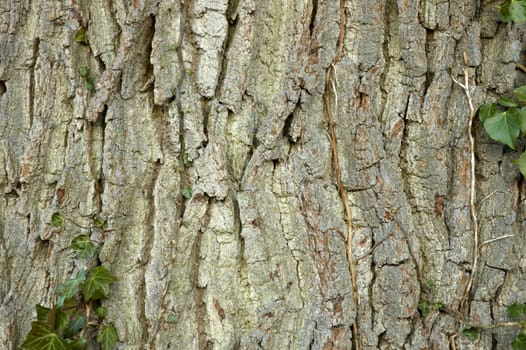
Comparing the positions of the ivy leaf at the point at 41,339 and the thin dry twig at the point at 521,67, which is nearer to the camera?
the ivy leaf at the point at 41,339

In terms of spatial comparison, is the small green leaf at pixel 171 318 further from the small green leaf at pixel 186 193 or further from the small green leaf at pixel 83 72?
the small green leaf at pixel 83 72

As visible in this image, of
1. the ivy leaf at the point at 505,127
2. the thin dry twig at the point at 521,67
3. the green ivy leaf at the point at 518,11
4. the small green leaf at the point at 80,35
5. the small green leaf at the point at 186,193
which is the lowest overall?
the small green leaf at the point at 186,193

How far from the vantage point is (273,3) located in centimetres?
165

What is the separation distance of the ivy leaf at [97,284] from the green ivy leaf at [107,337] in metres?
0.11

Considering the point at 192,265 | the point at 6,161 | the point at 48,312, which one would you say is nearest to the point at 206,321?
the point at 192,265

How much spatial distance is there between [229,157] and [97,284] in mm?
584

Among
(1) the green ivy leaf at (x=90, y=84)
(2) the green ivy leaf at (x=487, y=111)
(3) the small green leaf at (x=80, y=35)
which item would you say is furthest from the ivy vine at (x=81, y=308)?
(2) the green ivy leaf at (x=487, y=111)

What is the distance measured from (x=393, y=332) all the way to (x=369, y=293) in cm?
15

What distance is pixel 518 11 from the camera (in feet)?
5.28

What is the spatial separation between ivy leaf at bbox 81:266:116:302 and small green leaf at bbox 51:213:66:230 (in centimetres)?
19

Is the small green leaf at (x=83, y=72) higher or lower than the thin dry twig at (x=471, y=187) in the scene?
higher

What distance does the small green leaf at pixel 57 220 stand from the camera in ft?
5.31

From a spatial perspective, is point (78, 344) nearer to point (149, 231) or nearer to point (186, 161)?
point (149, 231)

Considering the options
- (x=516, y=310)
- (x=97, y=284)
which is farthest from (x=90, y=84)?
(x=516, y=310)
